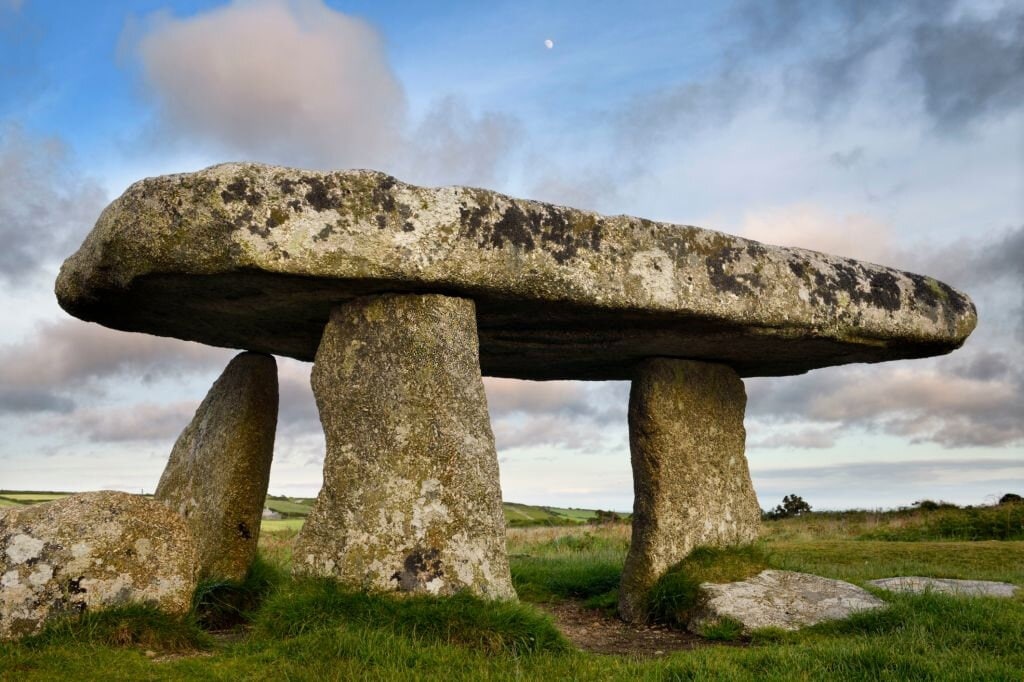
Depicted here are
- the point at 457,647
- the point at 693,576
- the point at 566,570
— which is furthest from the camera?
the point at 566,570

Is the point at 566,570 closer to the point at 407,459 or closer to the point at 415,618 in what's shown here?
the point at 407,459

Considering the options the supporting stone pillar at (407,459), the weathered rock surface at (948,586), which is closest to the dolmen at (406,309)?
the supporting stone pillar at (407,459)

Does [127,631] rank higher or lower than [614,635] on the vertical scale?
higher

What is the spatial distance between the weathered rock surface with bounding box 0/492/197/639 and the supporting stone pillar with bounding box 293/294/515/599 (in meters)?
1.09

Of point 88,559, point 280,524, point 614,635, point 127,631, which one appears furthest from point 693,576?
point 280,524

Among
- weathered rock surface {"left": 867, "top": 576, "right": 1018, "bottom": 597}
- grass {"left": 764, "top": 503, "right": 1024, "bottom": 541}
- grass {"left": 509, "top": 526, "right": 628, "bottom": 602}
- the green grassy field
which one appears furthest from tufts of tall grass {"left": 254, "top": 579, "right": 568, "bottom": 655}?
grass {"left": 764, "top": 503, "right": 1024, "bottom": 541}

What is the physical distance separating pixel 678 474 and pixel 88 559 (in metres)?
6.29

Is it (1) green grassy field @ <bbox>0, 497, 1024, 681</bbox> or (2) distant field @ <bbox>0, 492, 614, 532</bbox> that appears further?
(2) distant field @ <bbox>0, 492, 614, 532</bbox>

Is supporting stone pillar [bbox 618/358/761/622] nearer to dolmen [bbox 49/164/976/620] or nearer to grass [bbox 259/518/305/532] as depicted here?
dolmen [bbox 49/164/976/620]

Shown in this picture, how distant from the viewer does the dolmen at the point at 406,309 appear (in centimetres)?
747

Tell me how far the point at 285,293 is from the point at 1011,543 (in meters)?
14.4

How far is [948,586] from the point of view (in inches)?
426

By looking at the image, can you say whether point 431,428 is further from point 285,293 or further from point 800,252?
point 800,252

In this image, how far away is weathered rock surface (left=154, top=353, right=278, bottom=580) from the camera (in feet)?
33.0
